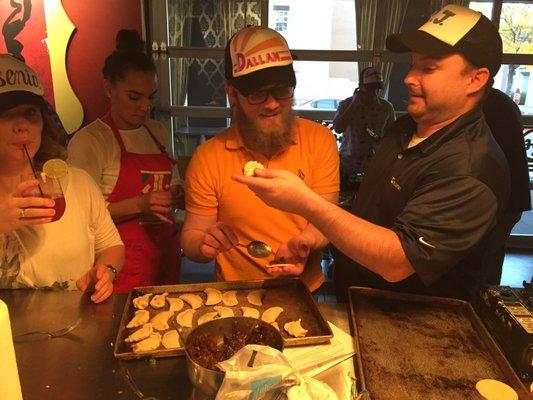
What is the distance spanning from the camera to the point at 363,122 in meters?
4.69

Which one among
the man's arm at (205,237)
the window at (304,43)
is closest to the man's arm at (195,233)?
the man's arm at (205,237)

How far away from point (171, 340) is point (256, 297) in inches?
14.3

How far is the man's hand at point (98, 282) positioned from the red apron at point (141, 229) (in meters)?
0.53

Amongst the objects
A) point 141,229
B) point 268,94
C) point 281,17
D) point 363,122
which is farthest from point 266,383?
point 281,17

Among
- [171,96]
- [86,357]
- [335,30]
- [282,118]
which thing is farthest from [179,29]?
[86,357]

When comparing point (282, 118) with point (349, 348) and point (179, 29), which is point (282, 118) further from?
point (179, 29)

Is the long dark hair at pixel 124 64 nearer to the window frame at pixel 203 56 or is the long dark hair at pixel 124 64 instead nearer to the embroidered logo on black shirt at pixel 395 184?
→ the embroidered logo on black shirt at pixel 395 184

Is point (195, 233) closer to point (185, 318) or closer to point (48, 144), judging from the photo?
point (185, 318)

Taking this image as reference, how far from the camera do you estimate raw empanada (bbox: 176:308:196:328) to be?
1539 millimetres

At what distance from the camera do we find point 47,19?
11.5ft

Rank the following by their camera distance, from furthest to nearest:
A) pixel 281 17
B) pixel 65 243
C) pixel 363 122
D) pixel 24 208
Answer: pixel 281 17
pixel 363 122
pixel 65 243
pixel 24 208

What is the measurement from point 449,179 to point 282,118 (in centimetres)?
71

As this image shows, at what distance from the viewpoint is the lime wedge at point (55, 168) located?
1546 mm

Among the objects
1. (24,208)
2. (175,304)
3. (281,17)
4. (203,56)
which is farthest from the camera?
(281,17)
